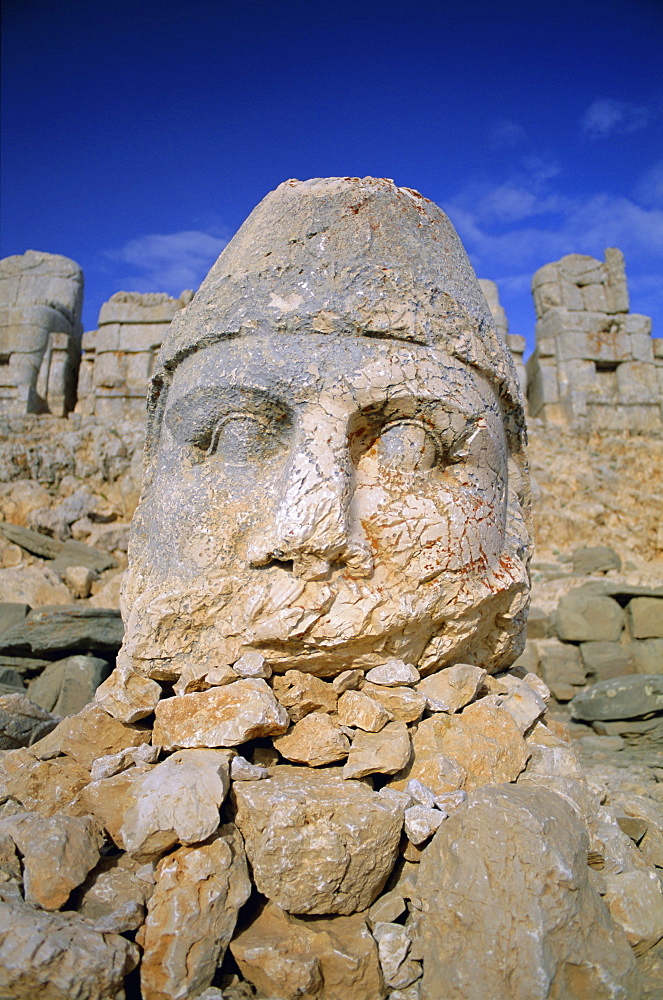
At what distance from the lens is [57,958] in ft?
4.22

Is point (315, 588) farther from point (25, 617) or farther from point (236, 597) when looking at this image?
point (25, 617)

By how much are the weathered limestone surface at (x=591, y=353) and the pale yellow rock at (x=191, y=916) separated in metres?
9.85

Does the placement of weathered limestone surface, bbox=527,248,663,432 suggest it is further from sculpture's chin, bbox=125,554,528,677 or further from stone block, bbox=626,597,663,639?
sculpture's chin, bbox=125,554,528,677

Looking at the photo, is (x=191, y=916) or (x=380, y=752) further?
(x=380, y=752)

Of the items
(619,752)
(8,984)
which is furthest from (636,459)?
(8,984)

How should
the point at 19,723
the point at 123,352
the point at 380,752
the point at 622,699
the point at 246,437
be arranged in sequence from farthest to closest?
the point at 123,352 < the point at 622,699 < the point at 19,723 < the point at 246,437 < the point at 380,752

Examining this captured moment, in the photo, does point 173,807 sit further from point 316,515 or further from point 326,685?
point 316,515

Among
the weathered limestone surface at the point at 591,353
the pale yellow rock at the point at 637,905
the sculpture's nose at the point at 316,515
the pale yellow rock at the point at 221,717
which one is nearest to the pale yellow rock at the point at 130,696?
the pale yellow rock at the point at 221,717

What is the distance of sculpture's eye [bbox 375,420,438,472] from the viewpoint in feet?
6.82

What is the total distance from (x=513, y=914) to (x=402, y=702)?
0.61 m

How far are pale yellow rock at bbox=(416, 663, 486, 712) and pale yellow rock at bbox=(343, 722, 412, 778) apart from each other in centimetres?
19

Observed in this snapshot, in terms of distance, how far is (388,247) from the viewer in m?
2.12

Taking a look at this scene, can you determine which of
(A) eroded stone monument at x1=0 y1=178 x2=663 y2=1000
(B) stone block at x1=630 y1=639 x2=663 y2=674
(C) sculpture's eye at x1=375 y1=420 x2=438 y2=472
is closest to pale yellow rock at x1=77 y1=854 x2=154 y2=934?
(A) eroded stone monument at x1=0 y1=178 x2=663 y2=1000

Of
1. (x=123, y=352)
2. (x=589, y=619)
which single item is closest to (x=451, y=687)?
(x=589, y=619)
